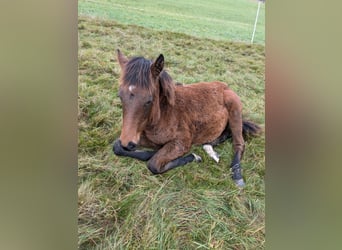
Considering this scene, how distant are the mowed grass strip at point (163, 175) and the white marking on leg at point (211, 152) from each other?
0.02 meters

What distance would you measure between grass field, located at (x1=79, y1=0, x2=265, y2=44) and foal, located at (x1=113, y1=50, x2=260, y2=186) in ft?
0.59

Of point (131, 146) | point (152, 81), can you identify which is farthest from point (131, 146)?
point (152, 81)

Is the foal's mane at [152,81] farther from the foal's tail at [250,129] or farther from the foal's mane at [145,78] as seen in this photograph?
the foal's tail at [250,129]

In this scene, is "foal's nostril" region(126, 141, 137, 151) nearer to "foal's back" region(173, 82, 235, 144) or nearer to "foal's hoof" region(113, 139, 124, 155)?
"foal's hoof" region(113, 139, 124, 155)

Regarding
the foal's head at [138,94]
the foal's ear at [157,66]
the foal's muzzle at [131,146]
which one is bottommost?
the foal's muzzle at [131,146]

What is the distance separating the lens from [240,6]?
165 cm

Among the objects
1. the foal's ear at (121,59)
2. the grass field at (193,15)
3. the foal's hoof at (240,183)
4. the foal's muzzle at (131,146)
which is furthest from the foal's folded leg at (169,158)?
the grass field at (193,15)

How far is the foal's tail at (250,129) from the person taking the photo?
1646mm

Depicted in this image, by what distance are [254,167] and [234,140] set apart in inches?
6.3

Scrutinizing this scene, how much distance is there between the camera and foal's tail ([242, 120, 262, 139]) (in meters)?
1.65

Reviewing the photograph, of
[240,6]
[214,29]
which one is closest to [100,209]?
[214,29]

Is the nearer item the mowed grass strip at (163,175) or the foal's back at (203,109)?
the mowed grass strip at (163,175)
